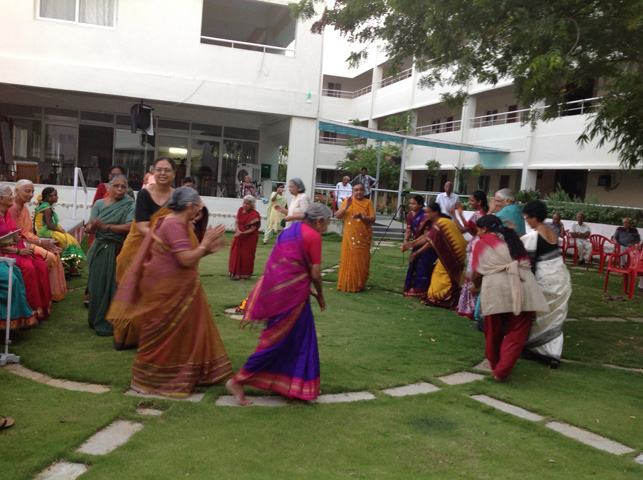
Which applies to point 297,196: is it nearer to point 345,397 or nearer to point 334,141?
point 345,397

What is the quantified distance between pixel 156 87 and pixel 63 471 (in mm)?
13214

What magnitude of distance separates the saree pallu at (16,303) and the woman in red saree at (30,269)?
0.19 meters

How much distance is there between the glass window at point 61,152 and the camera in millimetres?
16094

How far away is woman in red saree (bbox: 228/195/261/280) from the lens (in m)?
9.01

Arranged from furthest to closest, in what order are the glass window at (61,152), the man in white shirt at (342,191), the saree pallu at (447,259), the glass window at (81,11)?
1. the man in white shirt at (342,191)
2. the glass window at (61,152)
3. the glass window at (81,11)
4. the saree pallu at (447,259)

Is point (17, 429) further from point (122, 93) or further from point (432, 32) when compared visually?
point (122, 93)

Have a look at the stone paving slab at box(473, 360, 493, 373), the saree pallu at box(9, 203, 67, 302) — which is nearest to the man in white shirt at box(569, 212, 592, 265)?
the stone paving slab at box(473, 360, 493, 373)

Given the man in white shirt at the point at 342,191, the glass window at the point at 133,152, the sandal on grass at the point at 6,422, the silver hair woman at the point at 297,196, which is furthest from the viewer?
the man in white shirt at the point at 342,191

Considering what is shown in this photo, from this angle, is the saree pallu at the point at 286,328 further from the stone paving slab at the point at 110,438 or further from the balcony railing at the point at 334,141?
the balcony railing at the point at 334,141

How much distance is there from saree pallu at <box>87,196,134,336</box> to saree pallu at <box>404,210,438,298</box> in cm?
447

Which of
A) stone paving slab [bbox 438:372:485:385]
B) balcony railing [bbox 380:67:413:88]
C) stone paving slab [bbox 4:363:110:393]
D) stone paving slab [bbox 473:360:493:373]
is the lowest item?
stone paving slab [bbox 4:363:110:393]

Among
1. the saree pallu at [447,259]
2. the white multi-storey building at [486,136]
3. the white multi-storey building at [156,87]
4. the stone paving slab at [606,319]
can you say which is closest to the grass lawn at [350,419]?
the stone paving slab at [606,319]

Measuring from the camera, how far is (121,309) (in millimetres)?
3930

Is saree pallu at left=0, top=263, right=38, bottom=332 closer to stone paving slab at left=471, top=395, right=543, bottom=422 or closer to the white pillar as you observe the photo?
stone paving slab at left=471, top=395, right=543, bottom=422
